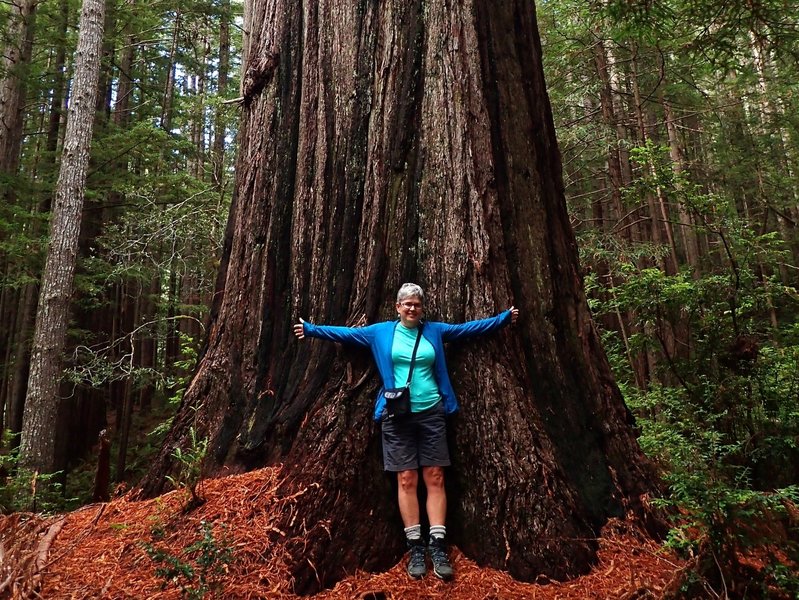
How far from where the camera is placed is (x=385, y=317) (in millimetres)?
3512

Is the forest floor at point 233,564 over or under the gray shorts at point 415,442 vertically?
under

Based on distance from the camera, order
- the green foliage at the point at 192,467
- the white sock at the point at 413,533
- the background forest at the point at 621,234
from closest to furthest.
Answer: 1. the white sock at the point at 413,533
2. the green foliage at the point at 192,467
3. the background forest at the point at 621,234

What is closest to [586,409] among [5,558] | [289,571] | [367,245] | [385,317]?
[385,317]

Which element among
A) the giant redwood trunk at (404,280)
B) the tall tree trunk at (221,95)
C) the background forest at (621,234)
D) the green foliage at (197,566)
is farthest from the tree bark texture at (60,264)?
the green foliage at (197,566)

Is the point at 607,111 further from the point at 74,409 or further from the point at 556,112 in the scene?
the point at 74,409

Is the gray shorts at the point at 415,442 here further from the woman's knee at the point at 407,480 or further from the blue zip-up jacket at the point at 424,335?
the blue zip-up jacket at the point at 424,335

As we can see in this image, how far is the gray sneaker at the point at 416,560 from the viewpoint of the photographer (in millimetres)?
2896

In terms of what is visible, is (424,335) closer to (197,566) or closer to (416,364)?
(416,364)

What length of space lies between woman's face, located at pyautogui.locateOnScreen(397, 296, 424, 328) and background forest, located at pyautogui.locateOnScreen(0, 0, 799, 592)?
5.50 feet

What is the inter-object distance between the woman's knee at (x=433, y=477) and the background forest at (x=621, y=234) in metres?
1.25

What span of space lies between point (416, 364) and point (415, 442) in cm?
49

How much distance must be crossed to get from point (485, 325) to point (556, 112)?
10.1 m

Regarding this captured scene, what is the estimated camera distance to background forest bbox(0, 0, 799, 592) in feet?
15.5

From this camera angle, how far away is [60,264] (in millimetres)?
8961
